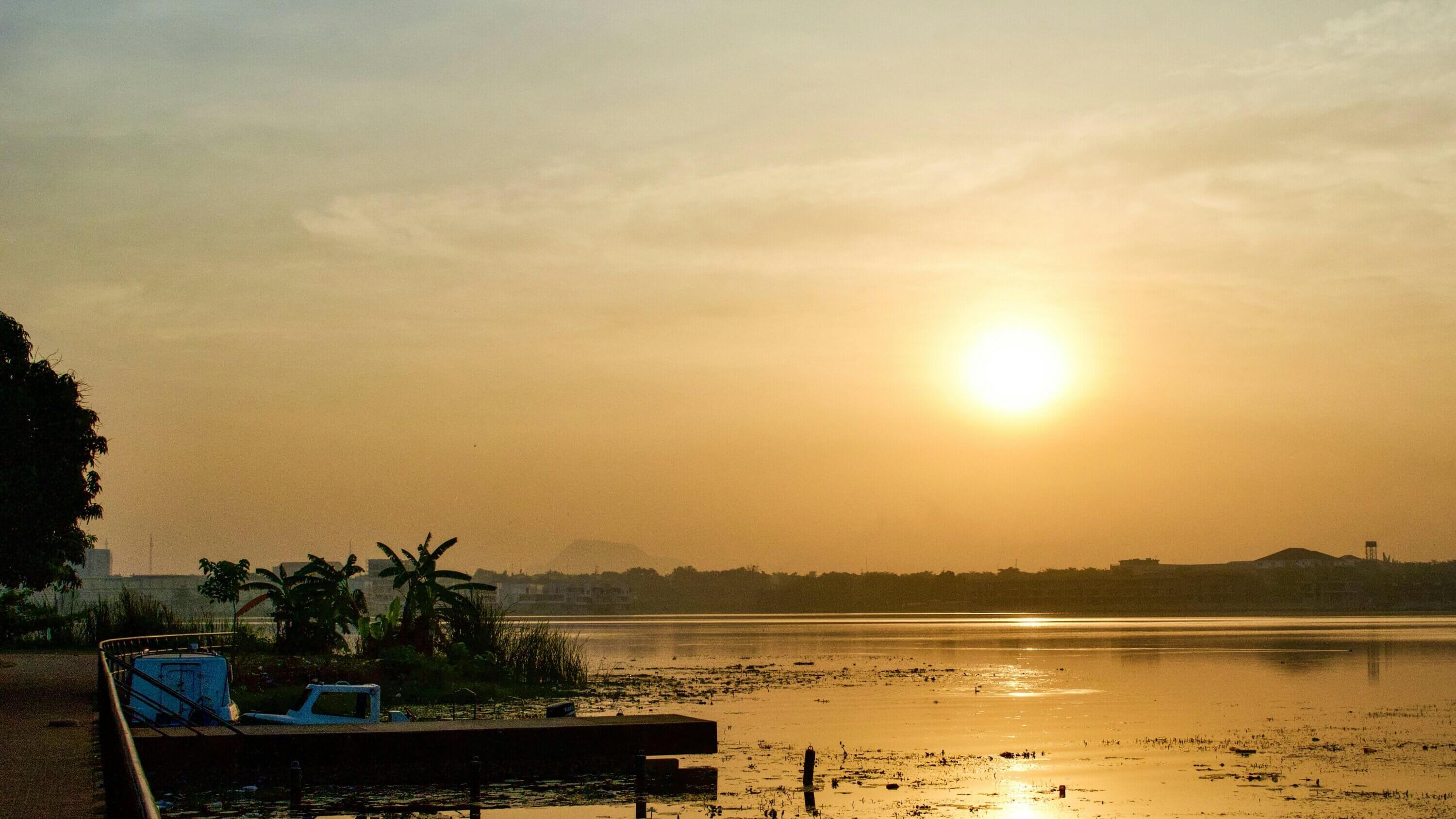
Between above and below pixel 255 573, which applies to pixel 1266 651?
below

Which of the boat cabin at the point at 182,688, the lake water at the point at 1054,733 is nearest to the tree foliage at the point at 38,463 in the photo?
the boat cabin at the point at 182,688

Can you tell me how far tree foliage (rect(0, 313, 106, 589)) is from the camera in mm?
31188

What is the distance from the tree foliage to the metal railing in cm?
302

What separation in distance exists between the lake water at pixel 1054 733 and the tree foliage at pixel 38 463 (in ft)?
37.4

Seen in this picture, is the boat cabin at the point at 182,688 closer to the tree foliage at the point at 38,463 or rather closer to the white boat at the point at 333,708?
the white boat at the point at 333,708

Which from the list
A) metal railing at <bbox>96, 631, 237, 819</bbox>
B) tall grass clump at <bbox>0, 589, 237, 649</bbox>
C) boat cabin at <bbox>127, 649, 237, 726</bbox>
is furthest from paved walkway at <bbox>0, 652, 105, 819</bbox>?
tall grass clump at <bbox>0, 589, 237, 649</bbox>

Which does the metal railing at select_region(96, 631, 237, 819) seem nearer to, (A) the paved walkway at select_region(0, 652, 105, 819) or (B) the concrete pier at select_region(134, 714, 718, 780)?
(A) the paved walkway at select_region(0, 652, 105, 819)

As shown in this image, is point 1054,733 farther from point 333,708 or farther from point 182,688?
point 182,688

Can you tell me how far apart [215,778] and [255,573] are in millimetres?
26115

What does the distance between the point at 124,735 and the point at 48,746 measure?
1088 cm

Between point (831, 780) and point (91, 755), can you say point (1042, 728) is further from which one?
point (91, 755)

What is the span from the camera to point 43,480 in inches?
1254

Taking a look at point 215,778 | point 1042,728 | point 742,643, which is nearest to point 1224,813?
point 1042,728

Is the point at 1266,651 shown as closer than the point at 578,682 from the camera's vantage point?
No
